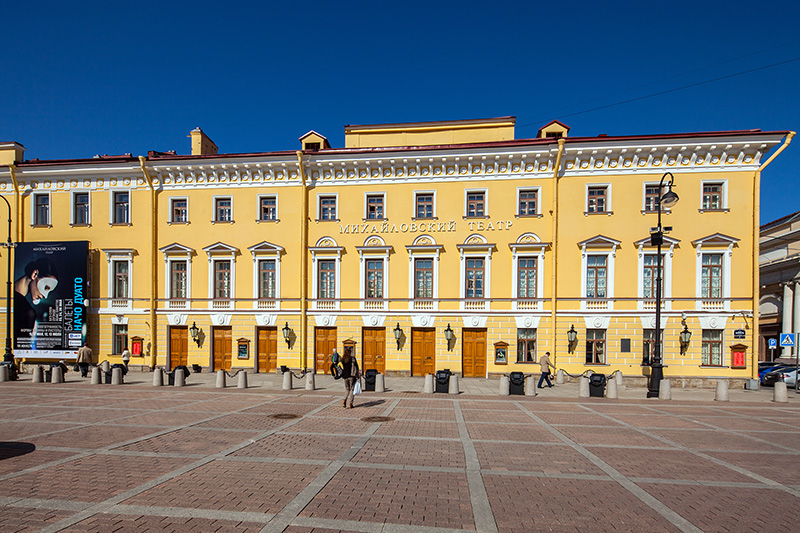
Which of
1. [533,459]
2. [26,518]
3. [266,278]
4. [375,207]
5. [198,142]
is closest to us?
[26,518]

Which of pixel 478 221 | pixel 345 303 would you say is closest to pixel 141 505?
pixel 345 303

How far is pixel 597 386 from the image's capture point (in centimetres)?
1742

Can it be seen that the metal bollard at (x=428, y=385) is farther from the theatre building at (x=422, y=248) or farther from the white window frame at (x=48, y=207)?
the white window frame at (x=48, y=207)

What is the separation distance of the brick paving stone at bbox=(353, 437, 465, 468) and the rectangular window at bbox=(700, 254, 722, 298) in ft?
60.9

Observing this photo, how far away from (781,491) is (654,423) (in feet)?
17.9

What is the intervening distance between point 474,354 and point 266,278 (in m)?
12.6

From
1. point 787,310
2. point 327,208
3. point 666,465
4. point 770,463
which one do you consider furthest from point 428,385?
point 787,310

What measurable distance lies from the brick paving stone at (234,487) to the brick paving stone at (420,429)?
3324mm

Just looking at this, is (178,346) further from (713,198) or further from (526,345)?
(713,198)

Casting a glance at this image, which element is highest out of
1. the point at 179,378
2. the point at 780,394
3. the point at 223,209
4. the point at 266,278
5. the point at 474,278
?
the point at 223,209

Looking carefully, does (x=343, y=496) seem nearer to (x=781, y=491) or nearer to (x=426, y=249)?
(x=781, y=491)

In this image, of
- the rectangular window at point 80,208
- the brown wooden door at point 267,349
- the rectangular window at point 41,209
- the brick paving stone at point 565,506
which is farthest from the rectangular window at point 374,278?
the rectangular window at point 41,209

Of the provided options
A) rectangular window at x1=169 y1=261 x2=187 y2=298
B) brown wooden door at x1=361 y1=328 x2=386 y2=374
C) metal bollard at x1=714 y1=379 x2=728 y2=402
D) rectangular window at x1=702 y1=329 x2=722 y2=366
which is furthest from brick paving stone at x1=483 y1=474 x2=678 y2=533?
rectangular window at x1=169 y1=261 x2=187 y2=298

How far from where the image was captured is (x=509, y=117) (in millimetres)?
25297
